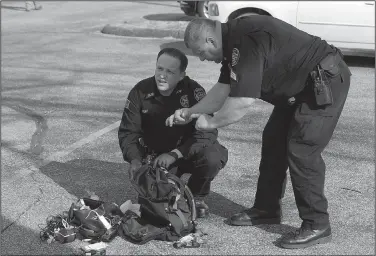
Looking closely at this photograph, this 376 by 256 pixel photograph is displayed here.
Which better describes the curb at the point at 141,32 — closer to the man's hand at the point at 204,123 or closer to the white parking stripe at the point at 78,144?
the white parking stripe at the point at 78,144

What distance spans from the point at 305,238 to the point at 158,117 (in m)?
1.30

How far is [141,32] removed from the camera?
12.9 meters

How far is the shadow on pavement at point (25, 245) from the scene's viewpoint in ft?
13.9

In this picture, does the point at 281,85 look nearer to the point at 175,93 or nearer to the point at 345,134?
the point at 175,93

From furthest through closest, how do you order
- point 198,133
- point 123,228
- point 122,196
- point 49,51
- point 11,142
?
point 49,51 < point 11,142 < point 122,196 < point 198,133 < point 123,228

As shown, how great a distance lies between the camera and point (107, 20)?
1536cm

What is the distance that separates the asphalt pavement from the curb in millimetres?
752

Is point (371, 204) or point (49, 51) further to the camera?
point (49, 51)

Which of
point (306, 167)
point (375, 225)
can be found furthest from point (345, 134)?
point (306, 167)

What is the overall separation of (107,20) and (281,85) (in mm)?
11680

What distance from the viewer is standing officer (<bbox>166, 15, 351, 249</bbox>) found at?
12.8ft

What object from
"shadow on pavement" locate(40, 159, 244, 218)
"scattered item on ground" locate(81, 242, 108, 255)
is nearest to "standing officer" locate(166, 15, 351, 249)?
"shadow on pavement" locate(40, 159, 244, 218)

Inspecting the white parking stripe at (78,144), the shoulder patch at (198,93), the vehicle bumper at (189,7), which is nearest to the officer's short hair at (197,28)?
the shoulder patch at (198,93)

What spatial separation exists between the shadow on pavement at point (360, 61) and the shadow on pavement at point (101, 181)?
5.51 metres
